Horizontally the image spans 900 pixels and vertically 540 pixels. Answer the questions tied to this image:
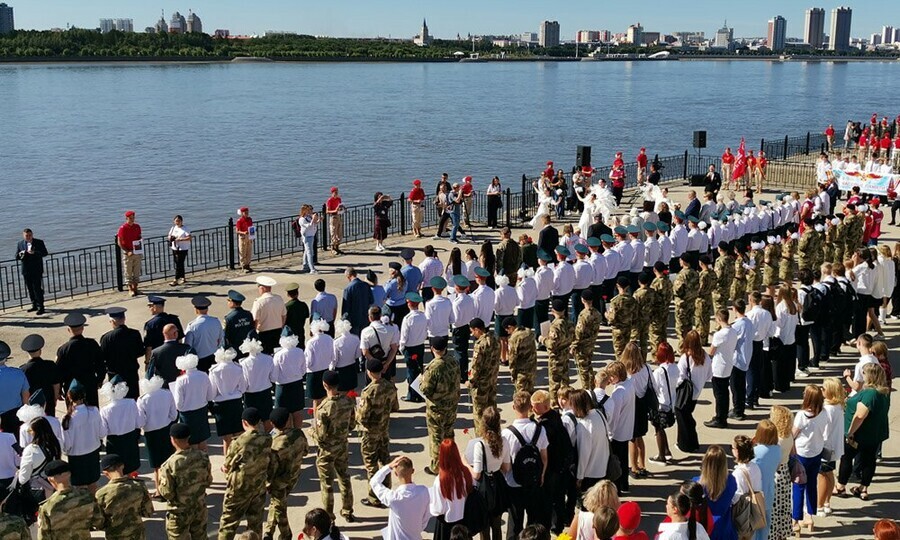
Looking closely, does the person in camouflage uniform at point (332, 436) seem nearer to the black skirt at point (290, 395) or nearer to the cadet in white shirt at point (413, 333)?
the black skirt at point (290, 395)

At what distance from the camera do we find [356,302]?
43.0ft

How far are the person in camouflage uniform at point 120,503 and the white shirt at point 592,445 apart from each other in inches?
150

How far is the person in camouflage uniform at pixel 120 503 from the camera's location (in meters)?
7.21

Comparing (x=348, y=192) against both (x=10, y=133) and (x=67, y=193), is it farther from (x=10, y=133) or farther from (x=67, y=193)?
(x=10, y=133)

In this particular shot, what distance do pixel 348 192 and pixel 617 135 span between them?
3303 centimetres

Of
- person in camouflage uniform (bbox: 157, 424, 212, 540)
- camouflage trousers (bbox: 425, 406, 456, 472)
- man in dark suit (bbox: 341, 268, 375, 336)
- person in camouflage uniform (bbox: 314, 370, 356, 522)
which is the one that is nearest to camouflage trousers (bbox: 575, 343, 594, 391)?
camouflage trousers (bbox: 425, 406, 456, 472)

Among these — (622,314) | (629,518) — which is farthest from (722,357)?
(629,518)

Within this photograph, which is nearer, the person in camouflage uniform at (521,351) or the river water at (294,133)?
the person in camouflage uniform at (521,351)

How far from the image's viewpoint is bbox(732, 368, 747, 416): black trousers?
459 inches

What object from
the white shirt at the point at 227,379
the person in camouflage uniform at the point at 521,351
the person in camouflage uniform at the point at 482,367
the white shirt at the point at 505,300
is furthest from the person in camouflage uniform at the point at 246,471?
the white shirt at the point at 505,300

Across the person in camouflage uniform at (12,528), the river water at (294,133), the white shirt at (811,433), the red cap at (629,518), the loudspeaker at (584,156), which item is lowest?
the river water at (294,133)

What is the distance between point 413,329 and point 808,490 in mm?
5029

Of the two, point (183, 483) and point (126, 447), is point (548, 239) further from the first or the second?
point (183, 483)

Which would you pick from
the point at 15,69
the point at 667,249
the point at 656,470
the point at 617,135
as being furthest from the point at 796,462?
the point at 15,69
